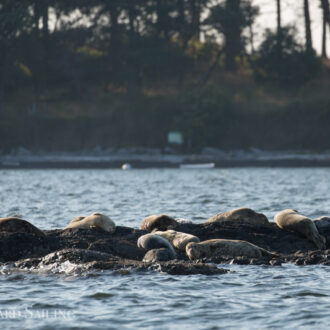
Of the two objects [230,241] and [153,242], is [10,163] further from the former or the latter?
[230,241]

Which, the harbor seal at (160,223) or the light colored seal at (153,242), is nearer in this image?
the light colored seal at (153,242)

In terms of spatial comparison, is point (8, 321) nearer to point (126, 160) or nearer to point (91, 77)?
point (126, 160)

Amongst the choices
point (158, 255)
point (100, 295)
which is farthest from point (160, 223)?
point (100, 295)

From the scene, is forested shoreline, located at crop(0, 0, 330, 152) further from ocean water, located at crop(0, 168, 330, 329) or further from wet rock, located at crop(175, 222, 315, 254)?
ocean water, located at crop(0, 168, 330, 329)

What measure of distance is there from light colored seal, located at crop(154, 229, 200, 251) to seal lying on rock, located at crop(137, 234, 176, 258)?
0.39 metres

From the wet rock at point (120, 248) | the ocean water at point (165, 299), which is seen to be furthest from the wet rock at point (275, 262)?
the wet rock at point (120, 248)

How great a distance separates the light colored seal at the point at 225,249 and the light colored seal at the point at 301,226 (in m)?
1.49

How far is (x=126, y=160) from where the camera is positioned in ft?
222

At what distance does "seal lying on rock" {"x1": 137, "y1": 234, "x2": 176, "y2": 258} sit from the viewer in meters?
13.5

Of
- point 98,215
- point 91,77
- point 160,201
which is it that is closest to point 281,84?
point 91,77

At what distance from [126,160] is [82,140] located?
782cm

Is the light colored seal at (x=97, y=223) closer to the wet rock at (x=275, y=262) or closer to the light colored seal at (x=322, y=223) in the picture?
the wet rock at (x=275, y=262)

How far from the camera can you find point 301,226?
49.2 feet

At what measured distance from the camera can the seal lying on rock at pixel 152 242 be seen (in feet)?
44.1
